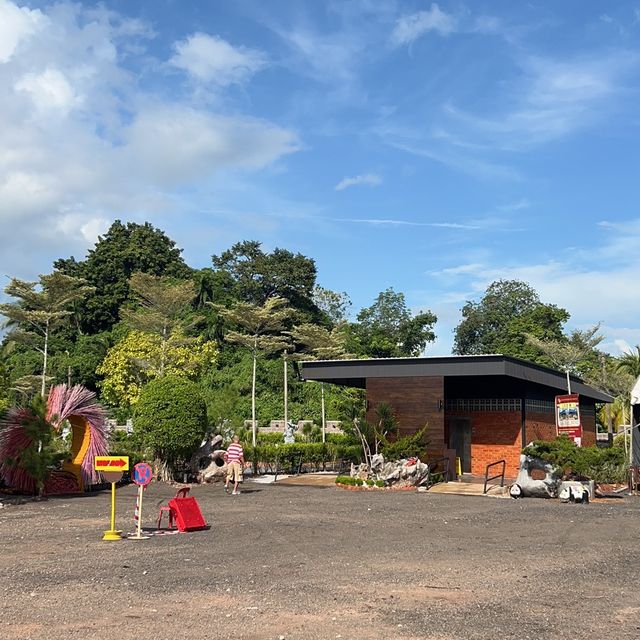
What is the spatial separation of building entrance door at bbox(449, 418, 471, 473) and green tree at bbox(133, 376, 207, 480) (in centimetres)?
954

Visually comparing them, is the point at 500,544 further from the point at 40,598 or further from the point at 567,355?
the point at 567,355

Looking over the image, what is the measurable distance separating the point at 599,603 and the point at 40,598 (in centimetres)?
578

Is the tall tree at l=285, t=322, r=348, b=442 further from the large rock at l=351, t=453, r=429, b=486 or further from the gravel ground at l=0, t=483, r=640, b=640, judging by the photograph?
the gravel ground at l=0, t=483, r=640, b=640

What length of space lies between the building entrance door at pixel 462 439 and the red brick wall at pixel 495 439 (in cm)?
16

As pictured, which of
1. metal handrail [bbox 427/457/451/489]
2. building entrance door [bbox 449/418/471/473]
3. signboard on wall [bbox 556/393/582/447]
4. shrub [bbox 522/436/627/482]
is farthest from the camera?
building entrance door [bbox 449/418/471/473]

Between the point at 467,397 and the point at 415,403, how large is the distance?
15.4 feet

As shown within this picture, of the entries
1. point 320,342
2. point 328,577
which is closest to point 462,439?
point 328,577

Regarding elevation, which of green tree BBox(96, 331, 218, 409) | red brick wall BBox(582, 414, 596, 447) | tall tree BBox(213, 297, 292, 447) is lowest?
red brick wall BBox(582, 414, 596, 447)

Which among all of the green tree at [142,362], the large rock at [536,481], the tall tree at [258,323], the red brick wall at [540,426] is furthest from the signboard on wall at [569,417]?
the green tree at [142,362]

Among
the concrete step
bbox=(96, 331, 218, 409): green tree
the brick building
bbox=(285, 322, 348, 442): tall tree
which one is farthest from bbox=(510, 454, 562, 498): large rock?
bbox=(285, 322, 348, 442): tall tree

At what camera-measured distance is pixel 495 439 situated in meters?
26.8

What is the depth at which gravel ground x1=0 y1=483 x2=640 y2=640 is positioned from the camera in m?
6.59

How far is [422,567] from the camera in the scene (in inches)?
372

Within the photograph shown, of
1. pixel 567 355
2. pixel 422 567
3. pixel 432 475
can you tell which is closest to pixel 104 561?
pixel 422 567
